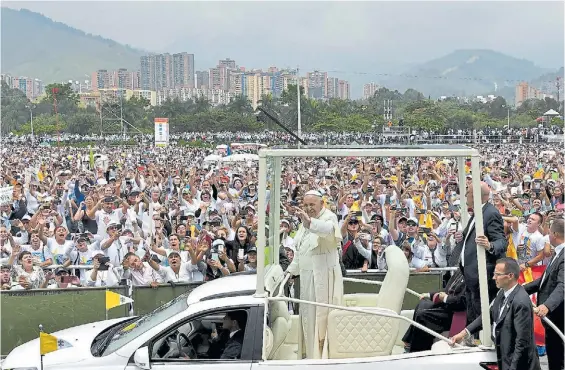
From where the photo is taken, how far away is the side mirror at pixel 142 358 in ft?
19.2

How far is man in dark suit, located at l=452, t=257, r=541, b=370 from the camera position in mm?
5820

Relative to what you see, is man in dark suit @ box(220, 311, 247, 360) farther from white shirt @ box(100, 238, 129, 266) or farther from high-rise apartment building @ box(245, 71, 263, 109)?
high-rise apartment building @ box(245, 71, 263, 109)

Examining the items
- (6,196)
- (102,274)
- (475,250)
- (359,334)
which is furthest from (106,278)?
(6,196)

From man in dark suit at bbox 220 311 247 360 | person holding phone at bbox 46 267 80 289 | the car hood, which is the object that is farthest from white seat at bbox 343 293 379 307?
person holding phone at bbox 46 267 80 289

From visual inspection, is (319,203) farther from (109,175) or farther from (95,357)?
(109,175)

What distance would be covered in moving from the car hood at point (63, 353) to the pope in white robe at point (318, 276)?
5.86 ft

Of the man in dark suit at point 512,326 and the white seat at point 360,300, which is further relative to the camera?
the white seat at point 360,300

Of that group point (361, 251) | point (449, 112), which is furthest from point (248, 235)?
point (449, 112)

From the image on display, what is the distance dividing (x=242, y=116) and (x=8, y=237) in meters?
72.9

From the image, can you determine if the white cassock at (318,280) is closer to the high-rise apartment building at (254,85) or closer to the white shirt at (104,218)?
the white shirt at (104,218)

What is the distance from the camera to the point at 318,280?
6695 millimetres

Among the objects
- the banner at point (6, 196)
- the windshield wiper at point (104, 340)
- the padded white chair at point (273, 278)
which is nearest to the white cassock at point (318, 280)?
the padded white chair at point (273, 278)

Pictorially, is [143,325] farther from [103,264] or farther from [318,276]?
[103,264]

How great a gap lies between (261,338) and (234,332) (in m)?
0.23
